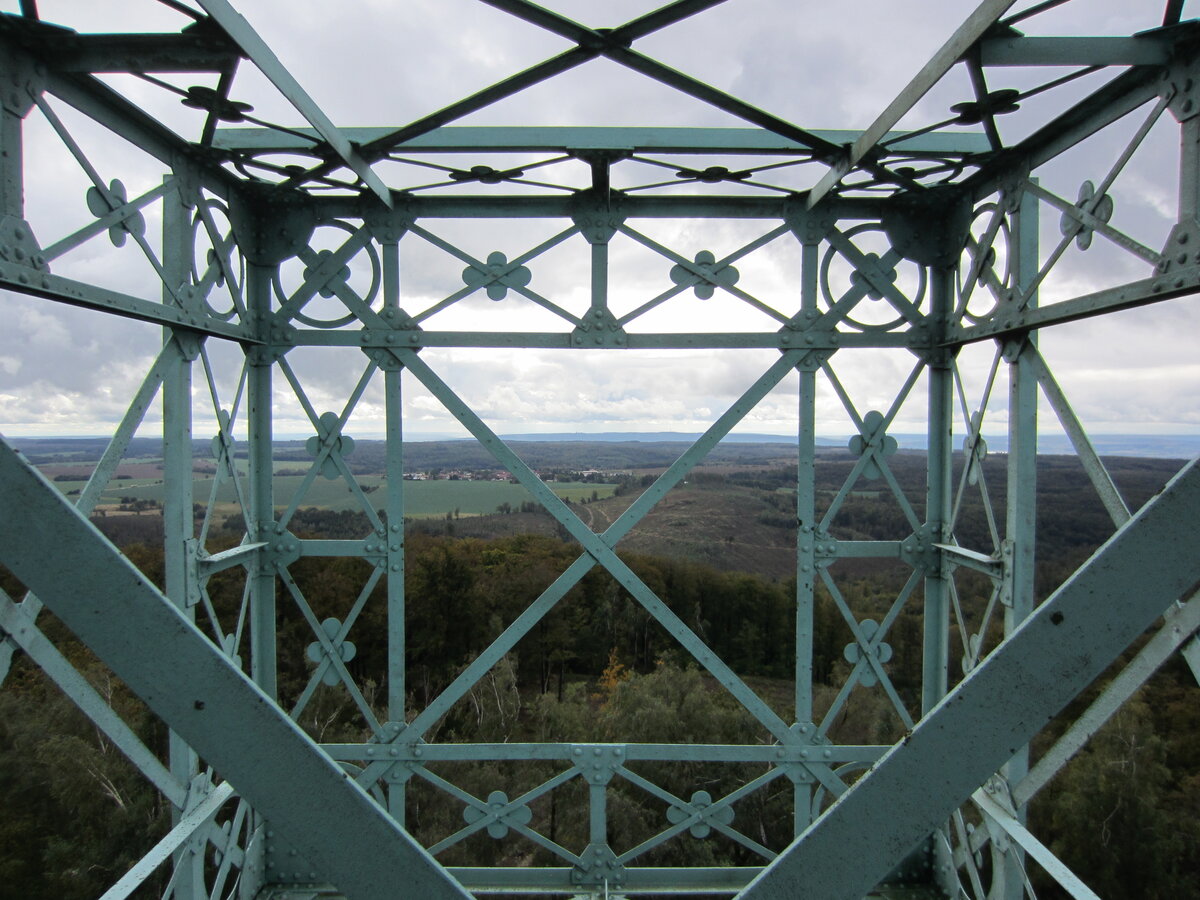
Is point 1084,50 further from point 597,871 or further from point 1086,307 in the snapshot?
point 597,871

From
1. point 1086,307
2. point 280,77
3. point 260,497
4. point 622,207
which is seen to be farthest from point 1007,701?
point 260,497

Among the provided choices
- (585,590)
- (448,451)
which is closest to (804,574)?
(448,451)

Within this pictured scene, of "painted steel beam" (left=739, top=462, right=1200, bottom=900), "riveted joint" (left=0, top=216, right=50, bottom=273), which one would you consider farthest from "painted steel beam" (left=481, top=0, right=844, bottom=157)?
"painted steel beam" (left=739, top=462, right=1200, bottom=900)

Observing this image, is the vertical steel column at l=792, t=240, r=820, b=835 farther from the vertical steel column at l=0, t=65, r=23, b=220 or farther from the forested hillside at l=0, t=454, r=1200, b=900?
the vertical steel column at l=0, t=65, r=23, b=220

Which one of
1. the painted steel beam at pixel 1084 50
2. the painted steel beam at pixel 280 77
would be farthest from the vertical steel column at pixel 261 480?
the painted steel beam at pixel 1084 50

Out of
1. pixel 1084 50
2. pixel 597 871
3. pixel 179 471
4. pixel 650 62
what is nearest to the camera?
pixel 1084 50

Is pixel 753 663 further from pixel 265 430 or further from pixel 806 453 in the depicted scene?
pixel 265 430

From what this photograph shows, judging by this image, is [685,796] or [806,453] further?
[685,796]
